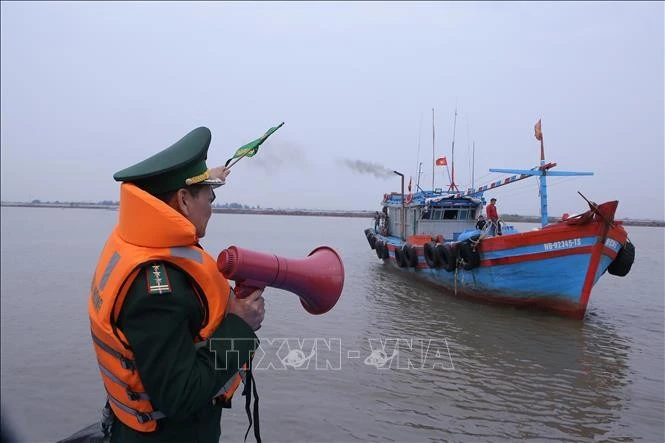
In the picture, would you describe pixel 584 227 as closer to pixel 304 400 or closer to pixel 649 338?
pixel 649 338

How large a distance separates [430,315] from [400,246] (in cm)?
581

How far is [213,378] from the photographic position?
1636 mm

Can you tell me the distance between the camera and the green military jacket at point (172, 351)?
5.01 ft

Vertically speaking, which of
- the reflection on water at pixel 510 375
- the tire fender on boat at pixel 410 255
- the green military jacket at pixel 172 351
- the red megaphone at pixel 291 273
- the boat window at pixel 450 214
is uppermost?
the boat window at pixel 450 214

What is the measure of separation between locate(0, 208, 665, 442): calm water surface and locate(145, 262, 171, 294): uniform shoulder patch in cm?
52

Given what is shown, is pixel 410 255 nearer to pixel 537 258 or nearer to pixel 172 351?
pixel 537 258

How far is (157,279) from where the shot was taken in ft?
5.14

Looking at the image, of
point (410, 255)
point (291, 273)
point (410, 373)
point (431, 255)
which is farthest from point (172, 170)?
point (410, 255)

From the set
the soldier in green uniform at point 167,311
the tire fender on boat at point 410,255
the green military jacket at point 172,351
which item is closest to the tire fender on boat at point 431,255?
the tire fender on boat at point 410,255

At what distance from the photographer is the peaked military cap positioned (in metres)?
1.74

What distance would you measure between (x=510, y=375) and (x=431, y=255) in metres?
7.38

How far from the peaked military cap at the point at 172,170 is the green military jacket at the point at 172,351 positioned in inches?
13.2

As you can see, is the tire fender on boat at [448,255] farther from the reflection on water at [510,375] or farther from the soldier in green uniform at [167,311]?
the soldier in green uniform at [167,311]

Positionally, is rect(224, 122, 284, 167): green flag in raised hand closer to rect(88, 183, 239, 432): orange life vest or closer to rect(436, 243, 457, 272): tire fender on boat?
rect(88, 183, 239, 432): orange life vest
